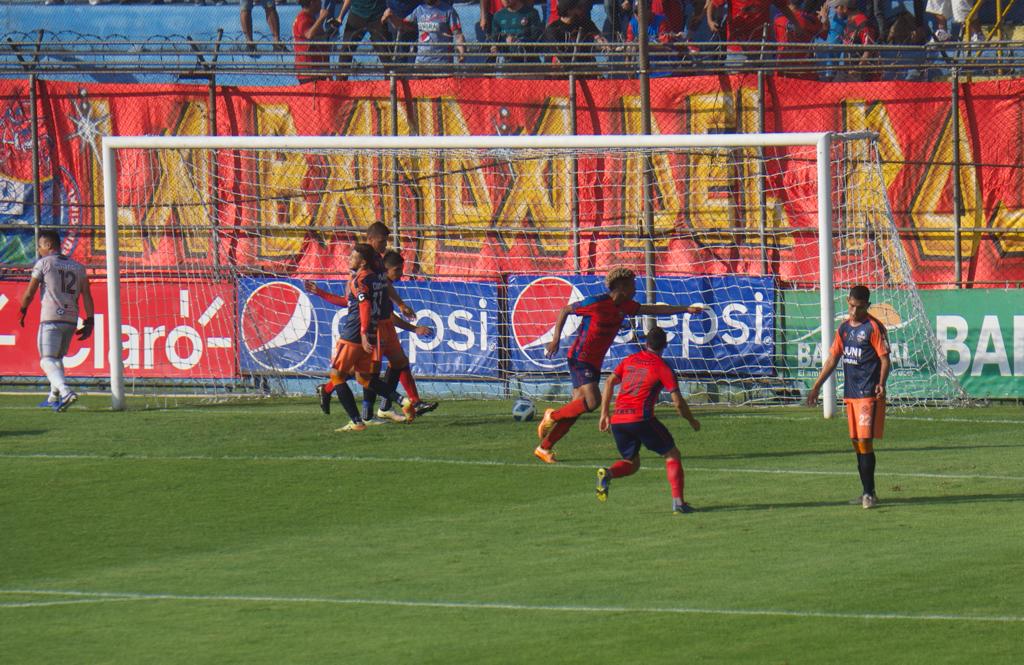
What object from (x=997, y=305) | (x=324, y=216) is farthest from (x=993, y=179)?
(x=324, y=216)

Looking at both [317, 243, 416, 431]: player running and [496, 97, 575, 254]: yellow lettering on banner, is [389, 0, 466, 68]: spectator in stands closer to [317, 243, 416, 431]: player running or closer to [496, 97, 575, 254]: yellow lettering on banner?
[496, 97, 575, 254]: yellow lettering on banner

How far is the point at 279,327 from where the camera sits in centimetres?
2166

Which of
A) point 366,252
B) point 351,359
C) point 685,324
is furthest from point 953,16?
point 351,359

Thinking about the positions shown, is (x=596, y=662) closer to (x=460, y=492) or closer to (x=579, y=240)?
(x=460, y=492)

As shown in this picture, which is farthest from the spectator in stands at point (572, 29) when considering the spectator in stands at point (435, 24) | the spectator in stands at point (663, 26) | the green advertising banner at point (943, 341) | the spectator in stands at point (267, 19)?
the green advertising banner at point (943, 341)

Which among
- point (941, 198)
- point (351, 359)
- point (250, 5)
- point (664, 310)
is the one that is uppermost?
point (250, 5)

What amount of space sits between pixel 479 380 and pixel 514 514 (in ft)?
27.2

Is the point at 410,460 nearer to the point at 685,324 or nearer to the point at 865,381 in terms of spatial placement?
the point at 865,381

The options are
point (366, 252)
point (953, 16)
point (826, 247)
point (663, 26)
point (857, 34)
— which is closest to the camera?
point (366, 252)

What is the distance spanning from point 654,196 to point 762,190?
5.25 ft

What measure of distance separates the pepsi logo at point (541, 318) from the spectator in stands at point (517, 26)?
4.04 meters

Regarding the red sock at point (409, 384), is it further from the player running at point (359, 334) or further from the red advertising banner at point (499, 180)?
the red advertising banner at point (499, 180)

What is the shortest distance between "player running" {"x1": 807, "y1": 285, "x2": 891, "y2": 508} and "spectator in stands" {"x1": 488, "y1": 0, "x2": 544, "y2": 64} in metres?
11.1

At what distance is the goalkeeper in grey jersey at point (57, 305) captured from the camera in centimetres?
1961
